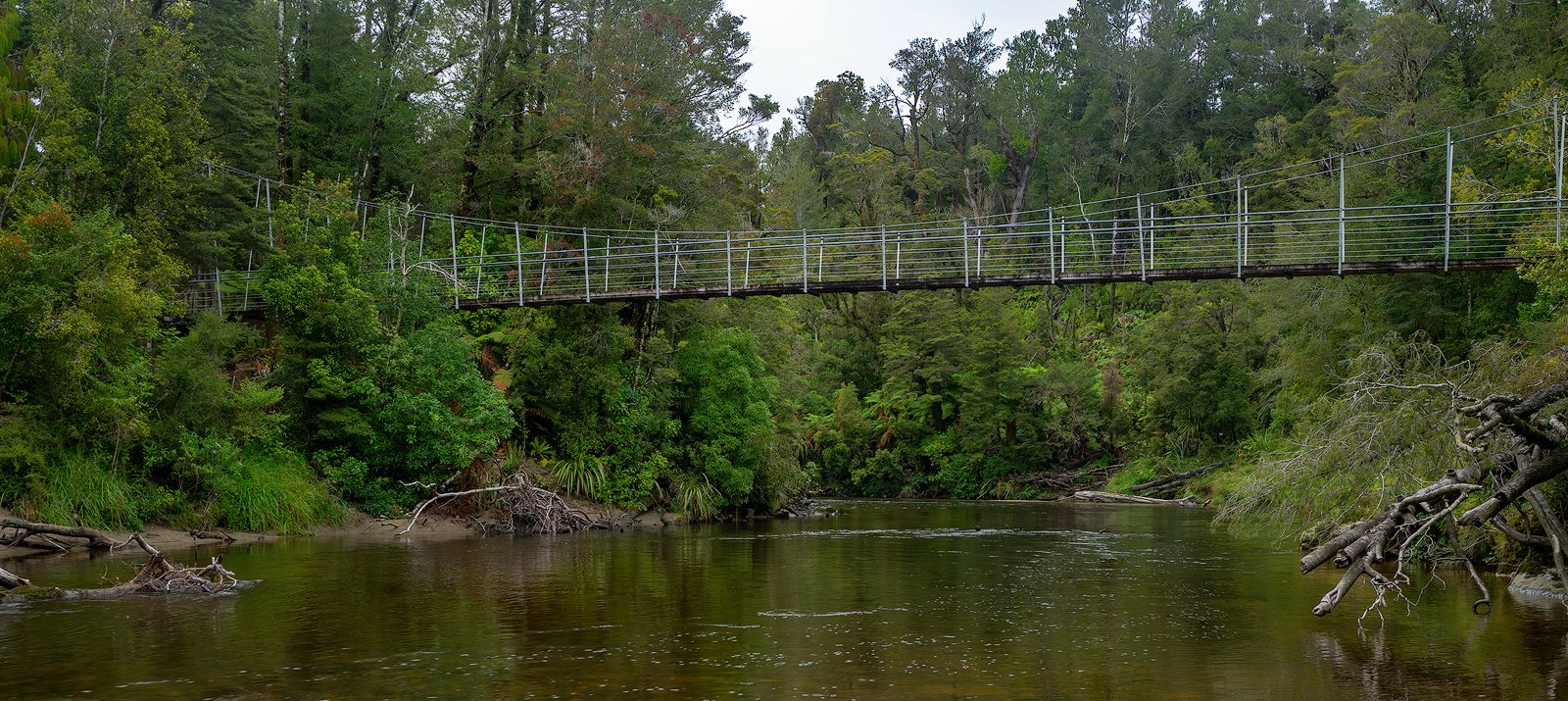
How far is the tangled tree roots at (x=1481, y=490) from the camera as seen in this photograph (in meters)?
10.2

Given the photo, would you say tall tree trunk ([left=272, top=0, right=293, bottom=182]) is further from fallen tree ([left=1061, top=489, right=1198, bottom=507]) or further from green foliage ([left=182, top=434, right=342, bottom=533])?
fallen tree ([left=1061, top=489, right=1198, bottom=507])

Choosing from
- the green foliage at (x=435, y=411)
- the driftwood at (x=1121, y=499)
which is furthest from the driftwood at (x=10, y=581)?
the driftwood at (x=1121, y=499)

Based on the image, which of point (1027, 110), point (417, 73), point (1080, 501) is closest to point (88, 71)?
point (417, 73)

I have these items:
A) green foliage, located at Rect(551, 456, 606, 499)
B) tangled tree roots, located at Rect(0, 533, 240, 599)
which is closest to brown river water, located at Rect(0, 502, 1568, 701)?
tangled tree roots, located at Rect(0, 533, 240, 599)

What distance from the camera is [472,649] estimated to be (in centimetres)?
1027

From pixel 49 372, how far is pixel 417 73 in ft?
63.3

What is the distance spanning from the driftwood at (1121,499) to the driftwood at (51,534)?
2791 centimetres

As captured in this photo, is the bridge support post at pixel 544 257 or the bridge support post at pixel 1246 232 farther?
the bridge support post at pixel 544 257

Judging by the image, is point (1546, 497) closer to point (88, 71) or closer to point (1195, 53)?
point (88, 71)

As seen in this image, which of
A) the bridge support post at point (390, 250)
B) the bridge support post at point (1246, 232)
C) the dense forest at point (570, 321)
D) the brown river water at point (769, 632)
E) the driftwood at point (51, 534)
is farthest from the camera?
the bridge support post at point (390, 250)

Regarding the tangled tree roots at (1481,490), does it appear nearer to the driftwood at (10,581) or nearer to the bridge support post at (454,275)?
the driftwood at (10,581)

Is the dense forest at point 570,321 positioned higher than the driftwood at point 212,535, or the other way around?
the dense forest at point 570,321

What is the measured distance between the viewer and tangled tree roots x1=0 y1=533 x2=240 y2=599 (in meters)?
12.7

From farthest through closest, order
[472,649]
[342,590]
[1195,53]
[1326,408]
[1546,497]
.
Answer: [1195,53] → [1326,408] → [342,590] → [1546,497] → [472,649]
